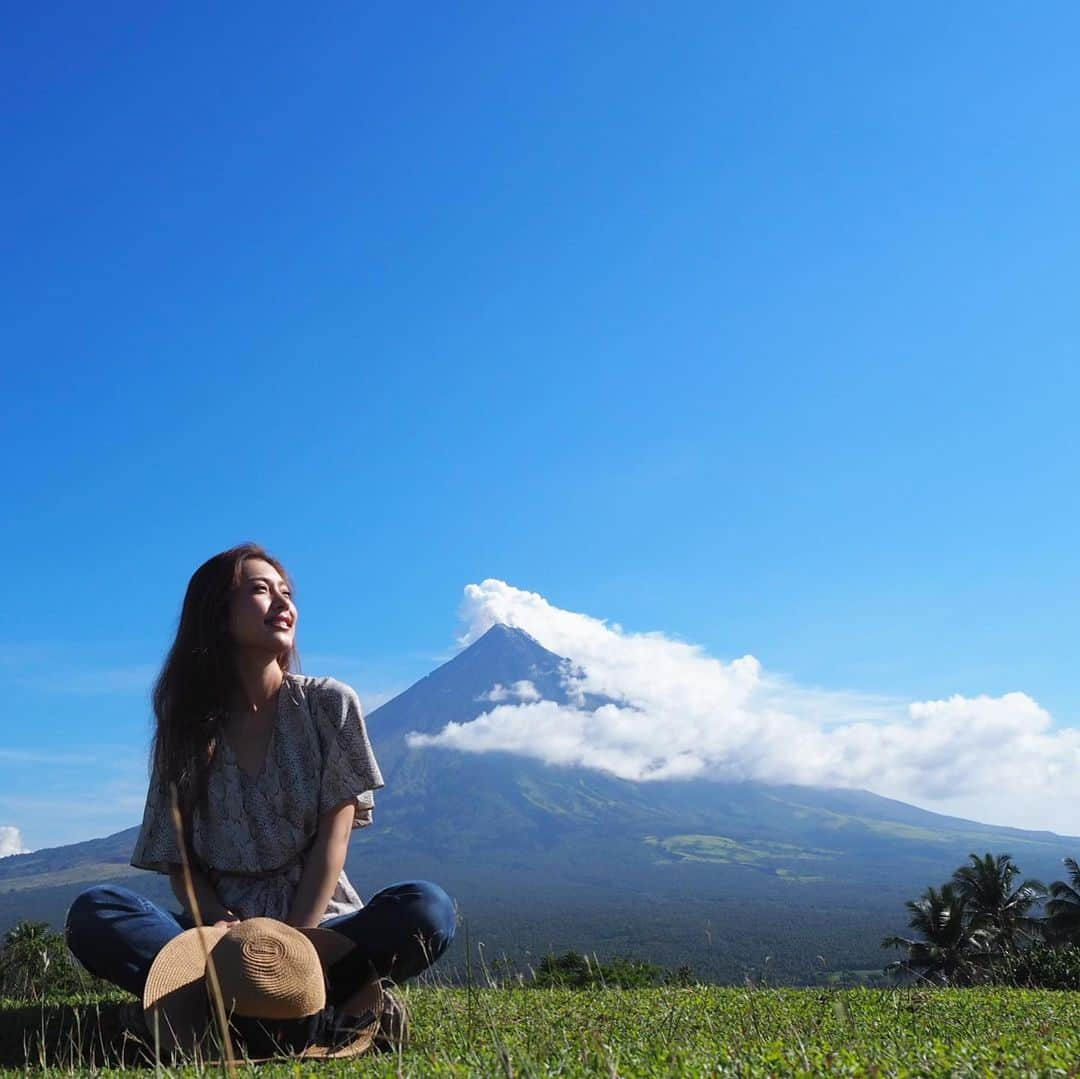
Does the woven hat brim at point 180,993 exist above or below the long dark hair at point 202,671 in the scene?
below

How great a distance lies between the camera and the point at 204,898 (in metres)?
4.66

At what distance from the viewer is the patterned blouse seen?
4.78m

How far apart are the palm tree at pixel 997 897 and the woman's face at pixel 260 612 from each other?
51451 mm

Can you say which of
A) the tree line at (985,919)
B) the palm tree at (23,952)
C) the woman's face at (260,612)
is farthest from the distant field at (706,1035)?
the tree line at (985,919)

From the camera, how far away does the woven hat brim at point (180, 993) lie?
12.8 feet

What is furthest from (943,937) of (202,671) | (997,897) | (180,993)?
(180,993)

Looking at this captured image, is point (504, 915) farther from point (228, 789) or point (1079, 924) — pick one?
point (228, 789)

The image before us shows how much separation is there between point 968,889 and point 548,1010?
53.1 metres

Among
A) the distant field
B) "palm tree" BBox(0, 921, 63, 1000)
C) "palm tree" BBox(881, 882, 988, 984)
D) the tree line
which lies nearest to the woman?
the distant field

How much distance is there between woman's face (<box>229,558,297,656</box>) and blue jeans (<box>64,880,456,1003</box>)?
1.27 meters

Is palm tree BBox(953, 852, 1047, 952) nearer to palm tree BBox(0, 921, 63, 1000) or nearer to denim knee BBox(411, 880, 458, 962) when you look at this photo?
palm tree BBox(0, 921, 63, 1000)

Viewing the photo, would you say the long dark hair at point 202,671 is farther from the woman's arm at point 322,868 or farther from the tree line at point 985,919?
the tree line at point 985,919

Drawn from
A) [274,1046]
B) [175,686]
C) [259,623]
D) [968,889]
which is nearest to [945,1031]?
[274,1046]

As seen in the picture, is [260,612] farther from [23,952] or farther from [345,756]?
[23,952]
